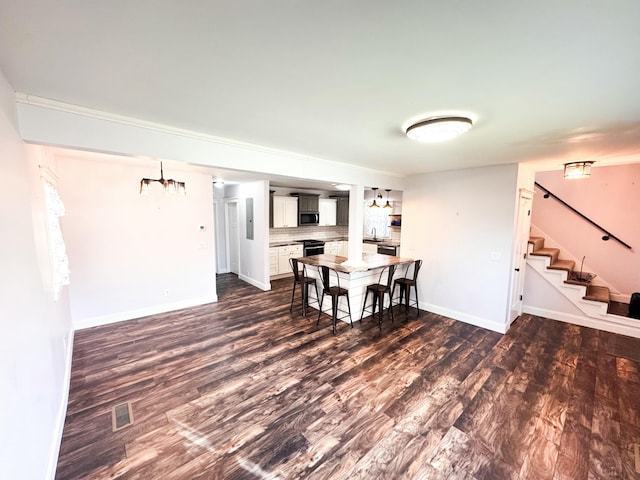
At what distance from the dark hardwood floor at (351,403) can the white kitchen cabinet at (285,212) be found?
3336mm

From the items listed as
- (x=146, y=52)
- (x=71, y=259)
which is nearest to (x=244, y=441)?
(x=146, y=52)

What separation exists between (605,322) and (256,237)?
6325 millimetres

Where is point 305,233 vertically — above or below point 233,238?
above

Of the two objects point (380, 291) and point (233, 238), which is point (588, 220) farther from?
point (233, 238)

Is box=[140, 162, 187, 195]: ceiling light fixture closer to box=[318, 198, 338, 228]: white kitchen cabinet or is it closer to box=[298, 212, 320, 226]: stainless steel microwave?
box=[298, 212, 320, 226]: stainless steel microwave

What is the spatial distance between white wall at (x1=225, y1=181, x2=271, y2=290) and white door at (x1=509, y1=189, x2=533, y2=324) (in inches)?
178

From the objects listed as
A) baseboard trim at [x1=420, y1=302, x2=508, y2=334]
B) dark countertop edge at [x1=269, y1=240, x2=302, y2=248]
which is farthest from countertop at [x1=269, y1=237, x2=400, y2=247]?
baseboard trim at [x1=420, y1=302, x2=508, y2=334]

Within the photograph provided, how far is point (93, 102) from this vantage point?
178 cm

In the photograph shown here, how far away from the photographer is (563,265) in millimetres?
4668

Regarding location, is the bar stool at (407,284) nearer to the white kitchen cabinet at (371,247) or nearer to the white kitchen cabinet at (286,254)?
the white kitchen cabinet at (371,247)

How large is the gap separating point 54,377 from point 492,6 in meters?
3.49

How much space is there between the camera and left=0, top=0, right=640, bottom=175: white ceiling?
3.14ft

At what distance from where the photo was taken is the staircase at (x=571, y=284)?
4.08m

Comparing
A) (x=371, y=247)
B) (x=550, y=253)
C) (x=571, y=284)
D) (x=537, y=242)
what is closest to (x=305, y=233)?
(x=371, y=247)
